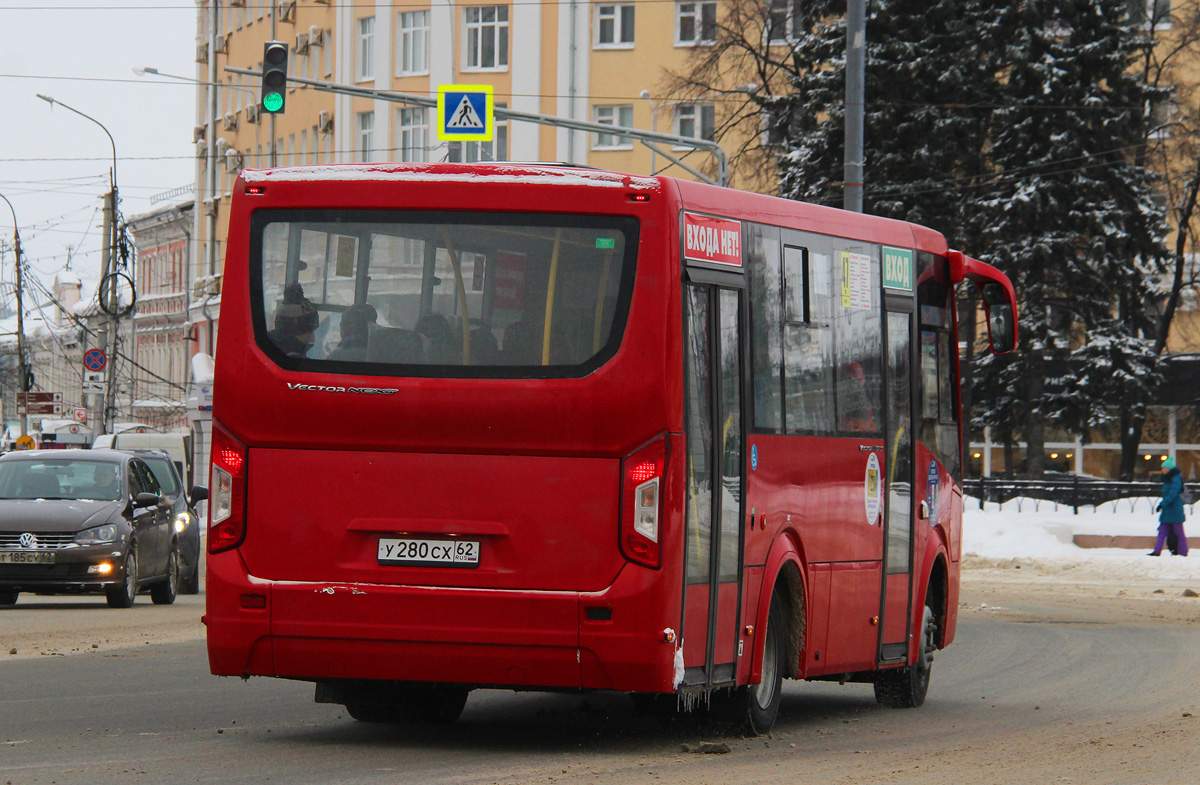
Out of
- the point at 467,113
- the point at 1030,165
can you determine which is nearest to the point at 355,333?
the point at 467,113

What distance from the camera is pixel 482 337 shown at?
31.5 feet

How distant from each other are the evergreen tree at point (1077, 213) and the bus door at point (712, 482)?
35.1 m

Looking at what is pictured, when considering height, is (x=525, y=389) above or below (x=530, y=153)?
below

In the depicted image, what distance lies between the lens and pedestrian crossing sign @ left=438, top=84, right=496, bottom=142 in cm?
3128

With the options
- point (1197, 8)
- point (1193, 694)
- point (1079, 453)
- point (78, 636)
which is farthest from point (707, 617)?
point (1079, 453)

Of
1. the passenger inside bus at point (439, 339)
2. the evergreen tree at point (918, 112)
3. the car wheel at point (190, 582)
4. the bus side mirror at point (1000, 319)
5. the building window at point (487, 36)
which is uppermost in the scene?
the building window at point (487, 36)

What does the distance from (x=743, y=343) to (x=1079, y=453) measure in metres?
47.4

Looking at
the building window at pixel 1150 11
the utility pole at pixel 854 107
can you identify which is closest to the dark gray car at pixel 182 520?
the utility pole at pixel 854 107

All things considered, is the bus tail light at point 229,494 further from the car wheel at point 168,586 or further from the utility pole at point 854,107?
the utility pole at point 854,107

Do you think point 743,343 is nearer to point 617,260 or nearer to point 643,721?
point 617,260

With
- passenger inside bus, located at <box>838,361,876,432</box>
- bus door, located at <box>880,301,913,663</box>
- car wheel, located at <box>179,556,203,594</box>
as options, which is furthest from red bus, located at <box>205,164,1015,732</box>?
car wheel, located at <box>179,556,203,594</box>

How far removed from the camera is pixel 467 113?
3150cm

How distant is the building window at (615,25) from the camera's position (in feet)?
210

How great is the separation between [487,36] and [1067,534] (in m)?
32.7
